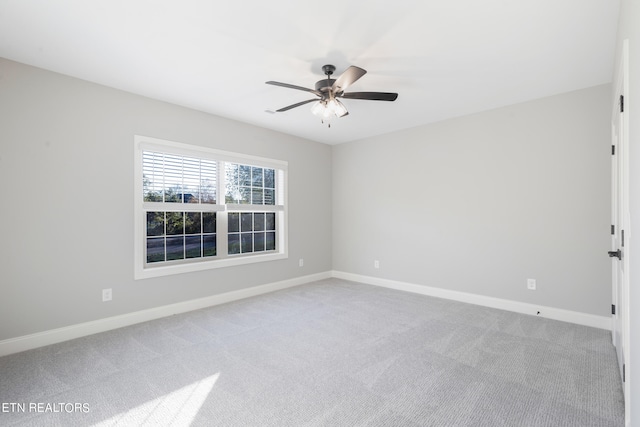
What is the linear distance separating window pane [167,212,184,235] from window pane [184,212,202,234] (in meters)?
0.05

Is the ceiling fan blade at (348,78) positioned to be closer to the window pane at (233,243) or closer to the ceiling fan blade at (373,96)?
the ceiling fan blade at (373,96)

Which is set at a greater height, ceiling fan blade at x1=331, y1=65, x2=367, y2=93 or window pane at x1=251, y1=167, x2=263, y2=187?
ceiling fan blade at x1=331, y1=65, x2=367, y2=93

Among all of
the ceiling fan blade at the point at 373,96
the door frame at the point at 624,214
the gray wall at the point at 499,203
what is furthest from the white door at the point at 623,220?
the ceiling fan blade at the point at 373,96

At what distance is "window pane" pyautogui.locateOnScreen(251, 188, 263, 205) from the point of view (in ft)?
15.8

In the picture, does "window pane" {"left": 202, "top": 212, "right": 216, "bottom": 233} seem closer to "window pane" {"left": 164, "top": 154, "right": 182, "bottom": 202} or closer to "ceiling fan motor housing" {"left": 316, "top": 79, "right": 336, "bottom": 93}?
"window pane" {"left": 164, "top": 154, "right": 182, "bottom": 202}

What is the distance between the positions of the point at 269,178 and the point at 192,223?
1469 mm

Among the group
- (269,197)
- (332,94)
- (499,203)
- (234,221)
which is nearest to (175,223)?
(234,221)

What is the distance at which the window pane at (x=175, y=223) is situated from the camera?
3889 millimetres

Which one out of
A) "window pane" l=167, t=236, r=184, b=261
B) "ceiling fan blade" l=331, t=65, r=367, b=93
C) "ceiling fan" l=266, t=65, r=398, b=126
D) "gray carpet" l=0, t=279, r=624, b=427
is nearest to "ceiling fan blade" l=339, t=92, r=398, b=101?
"ceiling fan" l=266, t=65, r=398, b=126

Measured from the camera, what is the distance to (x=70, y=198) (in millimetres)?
3068

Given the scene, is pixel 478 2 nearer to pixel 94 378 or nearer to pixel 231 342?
pixel 231 342

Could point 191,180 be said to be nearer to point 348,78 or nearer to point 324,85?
point 324,85

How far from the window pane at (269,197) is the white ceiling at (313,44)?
5.50ft

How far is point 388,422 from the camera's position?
5.97 ft
